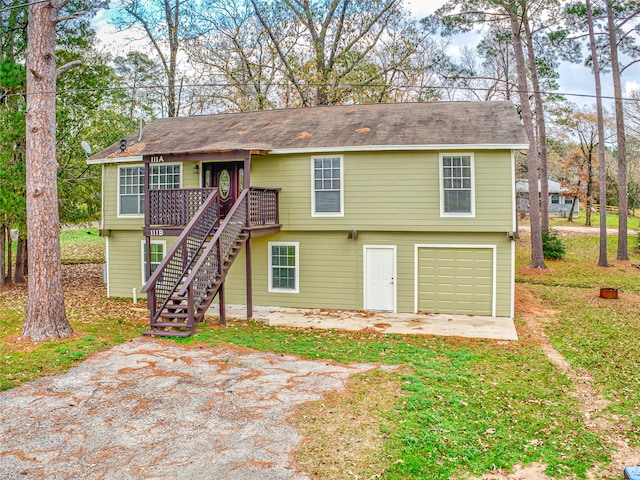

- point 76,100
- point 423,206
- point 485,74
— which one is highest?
point 485,74

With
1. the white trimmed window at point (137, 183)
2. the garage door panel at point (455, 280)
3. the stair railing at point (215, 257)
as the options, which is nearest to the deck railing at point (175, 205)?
the stair railing at point (215, 257)

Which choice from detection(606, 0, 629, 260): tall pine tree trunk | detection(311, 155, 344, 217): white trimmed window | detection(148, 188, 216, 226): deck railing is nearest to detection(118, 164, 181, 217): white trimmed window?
detection(148, 188, 216, 226): deck railing

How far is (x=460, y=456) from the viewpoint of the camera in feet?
16.7

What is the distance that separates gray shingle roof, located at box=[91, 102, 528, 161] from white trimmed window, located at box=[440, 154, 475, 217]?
0.51 m

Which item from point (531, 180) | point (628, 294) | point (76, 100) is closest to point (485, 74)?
point (531, 180)

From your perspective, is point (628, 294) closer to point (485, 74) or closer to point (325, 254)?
point (325, 254)

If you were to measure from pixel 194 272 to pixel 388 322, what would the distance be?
4601 mm

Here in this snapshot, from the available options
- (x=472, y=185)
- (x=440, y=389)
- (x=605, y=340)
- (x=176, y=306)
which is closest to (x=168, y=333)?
(x=176, y=306)

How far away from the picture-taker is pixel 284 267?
13523 millimetres

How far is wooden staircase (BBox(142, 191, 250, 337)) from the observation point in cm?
→ 991

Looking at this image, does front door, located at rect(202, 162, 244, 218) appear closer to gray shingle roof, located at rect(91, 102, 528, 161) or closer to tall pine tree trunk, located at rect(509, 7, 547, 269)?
gray shingle roof, located at rect(91, 102, 528, 161)

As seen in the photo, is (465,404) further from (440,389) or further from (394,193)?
(394,193)

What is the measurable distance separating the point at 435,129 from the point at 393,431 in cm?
909

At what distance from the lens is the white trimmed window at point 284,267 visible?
44.0ft
